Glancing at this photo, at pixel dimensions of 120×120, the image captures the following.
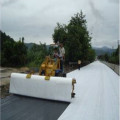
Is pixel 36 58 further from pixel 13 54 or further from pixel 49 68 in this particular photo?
pixel 49 68

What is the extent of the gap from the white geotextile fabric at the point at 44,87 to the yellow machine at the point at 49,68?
1188mm

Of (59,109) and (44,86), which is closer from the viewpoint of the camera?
(59,109)

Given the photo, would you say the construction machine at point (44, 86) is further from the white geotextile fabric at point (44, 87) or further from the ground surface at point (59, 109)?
the ground surface at point (59, 109)

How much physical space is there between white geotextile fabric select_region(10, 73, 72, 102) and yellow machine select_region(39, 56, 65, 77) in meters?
1.19

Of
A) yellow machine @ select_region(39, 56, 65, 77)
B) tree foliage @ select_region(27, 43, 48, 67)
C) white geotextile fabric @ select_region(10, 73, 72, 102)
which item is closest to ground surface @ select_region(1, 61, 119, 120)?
white geotextile fabric @ select_region(10, 73, 72, 102)

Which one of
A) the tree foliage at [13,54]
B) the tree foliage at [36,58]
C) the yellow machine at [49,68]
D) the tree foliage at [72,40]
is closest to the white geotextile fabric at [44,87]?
the yellow machine at [49,68]

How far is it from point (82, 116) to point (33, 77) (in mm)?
2634

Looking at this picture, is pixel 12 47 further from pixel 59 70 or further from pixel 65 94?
pixel 65 94

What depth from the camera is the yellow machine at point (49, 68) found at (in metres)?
8.73

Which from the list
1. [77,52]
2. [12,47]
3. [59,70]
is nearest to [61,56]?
[59,70]

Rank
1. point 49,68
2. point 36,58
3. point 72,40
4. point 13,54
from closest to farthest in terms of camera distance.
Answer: point 49,68 < point 13,54 < point 36,58 < point 72,40

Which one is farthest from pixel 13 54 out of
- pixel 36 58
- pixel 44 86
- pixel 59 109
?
pixel 59 109

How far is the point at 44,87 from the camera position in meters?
7.34

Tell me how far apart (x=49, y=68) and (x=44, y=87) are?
154 cm
